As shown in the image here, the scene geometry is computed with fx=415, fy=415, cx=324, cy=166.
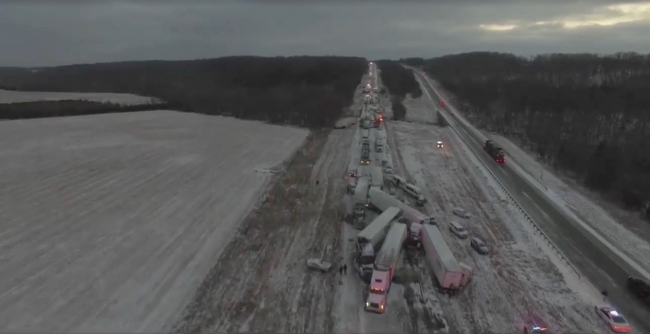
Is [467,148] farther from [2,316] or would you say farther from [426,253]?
[2,316]

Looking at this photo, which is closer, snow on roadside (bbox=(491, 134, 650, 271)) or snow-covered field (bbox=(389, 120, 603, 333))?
snow-covered field (bbox=(389, 120, 603, 333))

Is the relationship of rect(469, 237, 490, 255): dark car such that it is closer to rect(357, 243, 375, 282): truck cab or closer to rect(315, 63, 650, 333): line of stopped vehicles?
rect(315, 63, 650, 333): line of stopped vehicles

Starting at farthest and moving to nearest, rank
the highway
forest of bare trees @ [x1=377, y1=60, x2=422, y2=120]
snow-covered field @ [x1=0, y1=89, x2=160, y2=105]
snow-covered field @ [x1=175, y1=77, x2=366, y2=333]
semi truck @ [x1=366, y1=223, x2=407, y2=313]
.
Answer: snow-covered field @ [x1=0, y1=89, x2=160, y2=105]
forest of bare trees @ [x1=377, y1=60, x2=422, y2=120]
the highway
semi truck @ [x1=366, y1=223, x2=407, y2=313]
snow-covered field @ [x1=175, y1=77, x2=366, y2=333]

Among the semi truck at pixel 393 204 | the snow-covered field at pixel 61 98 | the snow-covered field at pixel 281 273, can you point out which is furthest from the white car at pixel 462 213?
the snow-covered field at pixel 61 98

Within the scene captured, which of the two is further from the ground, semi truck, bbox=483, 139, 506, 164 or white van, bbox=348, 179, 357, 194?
semi truck, bbox=483, 139, 506, 164

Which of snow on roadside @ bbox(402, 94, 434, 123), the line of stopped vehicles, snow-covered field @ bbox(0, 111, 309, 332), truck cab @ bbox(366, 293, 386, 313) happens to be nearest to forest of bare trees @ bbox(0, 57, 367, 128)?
snow on roadside @ bbox(402, 94, 434, 123)

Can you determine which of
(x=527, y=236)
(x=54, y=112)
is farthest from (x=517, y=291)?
(x=54, y=112)

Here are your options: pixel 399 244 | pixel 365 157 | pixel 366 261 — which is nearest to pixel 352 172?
pixel 365 157
